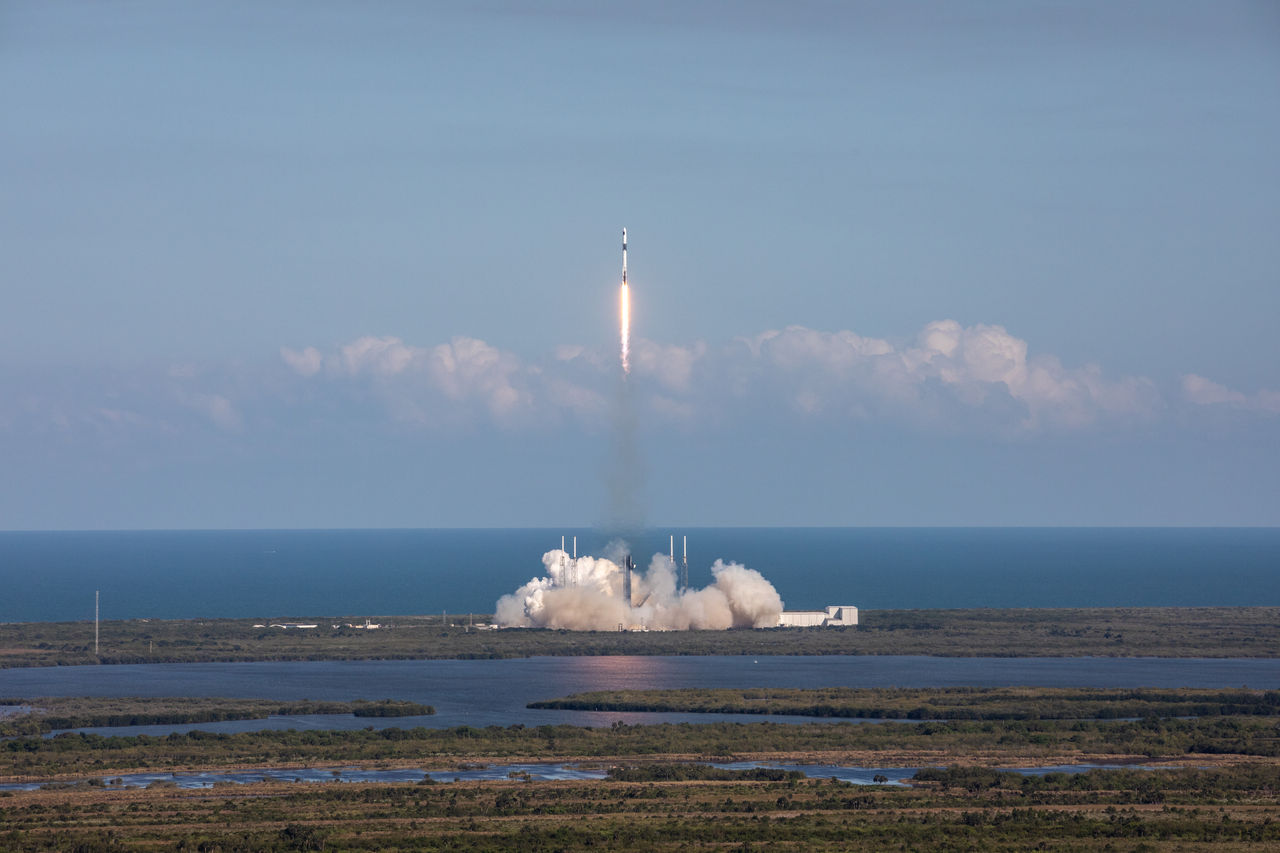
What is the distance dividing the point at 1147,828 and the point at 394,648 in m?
101

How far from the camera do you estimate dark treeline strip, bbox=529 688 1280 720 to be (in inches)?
4215

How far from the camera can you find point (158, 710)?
110 meters

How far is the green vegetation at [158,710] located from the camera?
104m

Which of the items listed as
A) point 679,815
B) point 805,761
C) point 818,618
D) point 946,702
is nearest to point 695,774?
point 805,761

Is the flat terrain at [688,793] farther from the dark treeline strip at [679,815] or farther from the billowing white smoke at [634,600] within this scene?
the billowing white smoke at [634,600]

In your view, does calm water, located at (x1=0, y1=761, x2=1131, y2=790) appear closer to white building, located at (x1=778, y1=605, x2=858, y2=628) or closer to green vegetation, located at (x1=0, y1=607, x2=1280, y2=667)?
green vegetation, located at (x1=0, y1=607, x2=1280, y2=667)

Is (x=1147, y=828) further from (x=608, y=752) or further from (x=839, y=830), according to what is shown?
(x=608, y=752)

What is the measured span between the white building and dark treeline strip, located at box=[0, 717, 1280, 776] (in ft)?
259

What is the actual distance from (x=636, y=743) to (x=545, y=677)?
40.7m

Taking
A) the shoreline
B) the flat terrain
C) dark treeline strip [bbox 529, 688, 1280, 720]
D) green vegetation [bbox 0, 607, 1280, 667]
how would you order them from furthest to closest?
green vegetation [bbox 0, 607, 1280, 667]
dark treeline strip [bbox 529, 688, 1280, 720]
the shoreline
the flat terrain

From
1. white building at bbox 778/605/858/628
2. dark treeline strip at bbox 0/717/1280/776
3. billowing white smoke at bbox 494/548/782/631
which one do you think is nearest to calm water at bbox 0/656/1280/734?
dark treeline strip at bbox 0/717/1280/776

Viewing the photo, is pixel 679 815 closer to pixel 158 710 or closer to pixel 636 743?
pixel 636 743

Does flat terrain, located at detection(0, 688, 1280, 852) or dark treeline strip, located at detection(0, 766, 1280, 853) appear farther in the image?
flat terrain, located at detection(0, 688, 1280, 852)

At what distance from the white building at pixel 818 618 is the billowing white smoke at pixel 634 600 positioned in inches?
66.6
